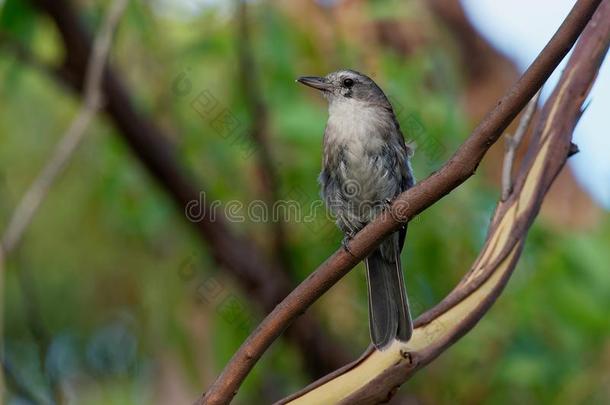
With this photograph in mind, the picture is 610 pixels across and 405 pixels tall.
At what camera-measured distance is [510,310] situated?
461cm

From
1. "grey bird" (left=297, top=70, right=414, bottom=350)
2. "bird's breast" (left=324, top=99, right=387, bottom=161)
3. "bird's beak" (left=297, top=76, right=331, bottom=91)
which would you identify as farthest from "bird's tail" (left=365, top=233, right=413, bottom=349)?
"bird's beak" (left=297, top=76, right=331, bottom=91)

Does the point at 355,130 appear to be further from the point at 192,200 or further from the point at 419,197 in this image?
the point at 419,197

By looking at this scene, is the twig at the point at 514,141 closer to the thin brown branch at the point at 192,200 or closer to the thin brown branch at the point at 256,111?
the thin brown branch at the point at 256,111

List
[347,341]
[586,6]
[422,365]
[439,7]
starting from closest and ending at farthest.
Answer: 1. [586,6]
2. [422,365]
3. [347,341]
4. [439,7]

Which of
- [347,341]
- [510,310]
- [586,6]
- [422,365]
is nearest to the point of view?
[586,6]

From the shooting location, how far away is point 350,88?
4.29 meters

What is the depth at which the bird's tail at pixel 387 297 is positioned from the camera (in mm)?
3211

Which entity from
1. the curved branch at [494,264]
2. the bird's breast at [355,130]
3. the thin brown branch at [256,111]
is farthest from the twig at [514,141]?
the thin brown branch at [256,111]

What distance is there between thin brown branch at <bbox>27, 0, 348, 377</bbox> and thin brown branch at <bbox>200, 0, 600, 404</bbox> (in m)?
2.55

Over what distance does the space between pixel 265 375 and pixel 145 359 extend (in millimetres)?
764

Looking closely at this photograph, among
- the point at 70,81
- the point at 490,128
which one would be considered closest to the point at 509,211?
the point at 490,128

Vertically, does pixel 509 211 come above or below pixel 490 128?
below

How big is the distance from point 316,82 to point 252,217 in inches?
51.2

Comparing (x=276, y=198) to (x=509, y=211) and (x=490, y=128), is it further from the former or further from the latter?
(x=490, y=128)
